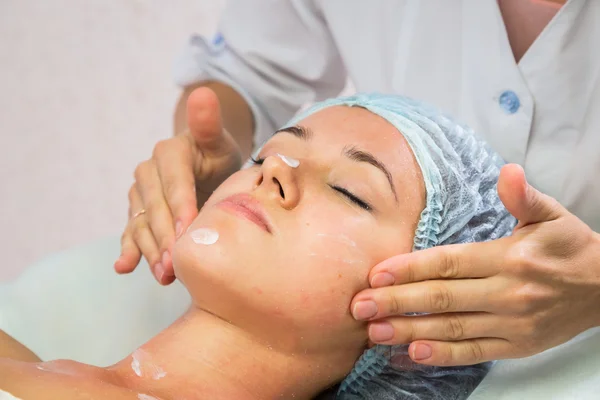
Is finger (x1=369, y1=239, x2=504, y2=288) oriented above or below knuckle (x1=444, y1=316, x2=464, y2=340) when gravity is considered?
above

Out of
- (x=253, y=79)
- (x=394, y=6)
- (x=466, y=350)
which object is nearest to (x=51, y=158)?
(x=253, y=79)

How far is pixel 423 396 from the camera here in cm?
112

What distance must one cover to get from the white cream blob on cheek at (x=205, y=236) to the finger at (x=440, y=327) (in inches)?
10.1

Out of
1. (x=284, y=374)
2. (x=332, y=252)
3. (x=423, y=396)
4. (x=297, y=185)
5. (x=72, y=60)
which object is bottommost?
(x=423, y=396)

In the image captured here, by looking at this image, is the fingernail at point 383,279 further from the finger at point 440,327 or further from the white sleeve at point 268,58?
the white sleeve at point 268,58

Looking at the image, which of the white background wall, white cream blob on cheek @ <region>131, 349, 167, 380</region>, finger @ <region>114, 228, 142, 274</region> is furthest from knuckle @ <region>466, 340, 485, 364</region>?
the white background wall

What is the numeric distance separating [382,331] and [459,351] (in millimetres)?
108

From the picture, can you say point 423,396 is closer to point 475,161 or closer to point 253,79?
point 475,161

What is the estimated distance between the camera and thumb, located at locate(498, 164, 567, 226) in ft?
2.79

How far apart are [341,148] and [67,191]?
168 centimetres

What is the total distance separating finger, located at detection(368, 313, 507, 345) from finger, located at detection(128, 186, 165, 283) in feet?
1.28

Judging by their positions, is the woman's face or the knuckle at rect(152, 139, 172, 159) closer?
the woman's face

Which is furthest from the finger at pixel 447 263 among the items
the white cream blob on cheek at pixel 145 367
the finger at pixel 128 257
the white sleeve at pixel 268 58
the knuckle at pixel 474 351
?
the white sleeve at pixel 268 58

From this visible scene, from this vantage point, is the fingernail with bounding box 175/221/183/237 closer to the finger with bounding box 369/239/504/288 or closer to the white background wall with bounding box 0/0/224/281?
the finger with bounding box 369/239/504/288
